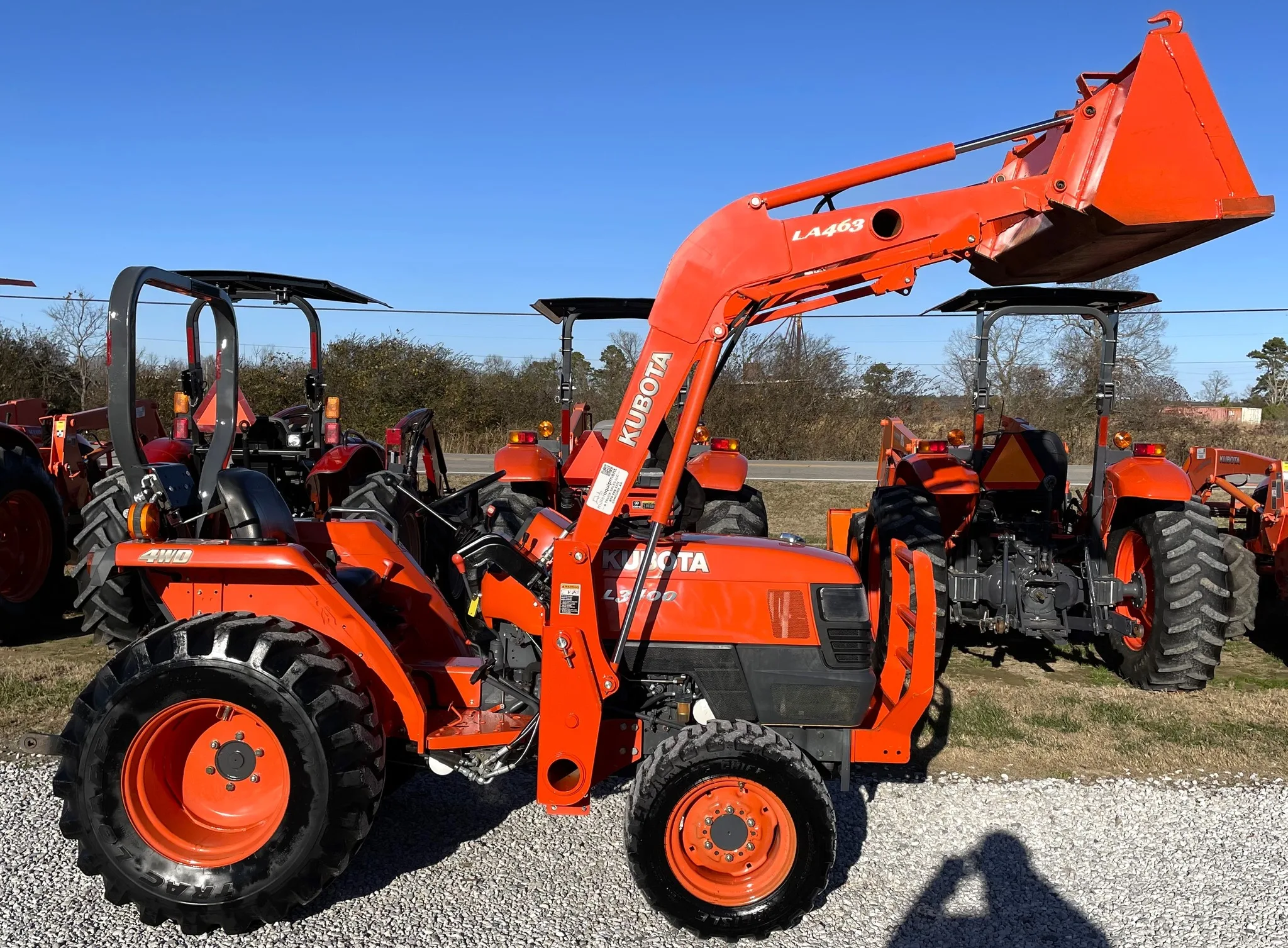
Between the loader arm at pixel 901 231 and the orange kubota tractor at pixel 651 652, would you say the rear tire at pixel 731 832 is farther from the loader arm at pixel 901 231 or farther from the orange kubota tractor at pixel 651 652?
the loader arm at pixel 901 231

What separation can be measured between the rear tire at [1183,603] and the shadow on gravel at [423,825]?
12.1 feet

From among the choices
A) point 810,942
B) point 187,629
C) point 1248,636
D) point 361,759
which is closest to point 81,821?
point 187,629

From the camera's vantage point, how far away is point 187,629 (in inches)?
116

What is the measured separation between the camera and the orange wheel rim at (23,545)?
249 inches

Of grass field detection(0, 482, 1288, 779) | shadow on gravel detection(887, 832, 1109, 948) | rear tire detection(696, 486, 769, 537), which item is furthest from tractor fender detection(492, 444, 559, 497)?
shadow on gravel detection(887, 832, 1109, 948)

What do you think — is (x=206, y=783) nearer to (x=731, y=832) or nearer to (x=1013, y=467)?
(x=731, y=832)

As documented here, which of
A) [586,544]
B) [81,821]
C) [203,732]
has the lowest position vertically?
[81,821]

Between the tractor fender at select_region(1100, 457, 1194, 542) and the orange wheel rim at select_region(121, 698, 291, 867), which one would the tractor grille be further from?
the tractor fender at select_region(1100, 457, 1194, 542)

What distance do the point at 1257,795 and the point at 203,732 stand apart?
14.2 feet

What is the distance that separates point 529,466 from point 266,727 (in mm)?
3956

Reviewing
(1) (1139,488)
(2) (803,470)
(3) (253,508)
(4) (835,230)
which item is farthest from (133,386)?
(2) (803,470)

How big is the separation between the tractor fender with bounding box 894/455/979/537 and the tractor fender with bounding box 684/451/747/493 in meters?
1.47

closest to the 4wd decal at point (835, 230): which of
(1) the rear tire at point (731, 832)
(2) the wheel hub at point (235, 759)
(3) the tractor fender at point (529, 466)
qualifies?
(1) the rear tire at point (731, 832)

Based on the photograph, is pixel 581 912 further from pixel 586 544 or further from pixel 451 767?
pixel 586 544
